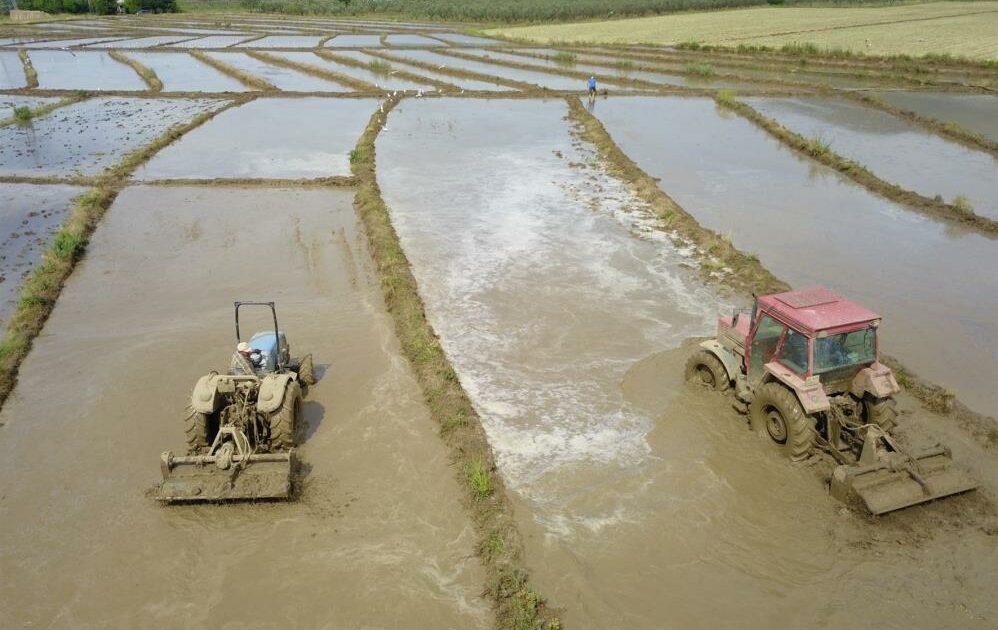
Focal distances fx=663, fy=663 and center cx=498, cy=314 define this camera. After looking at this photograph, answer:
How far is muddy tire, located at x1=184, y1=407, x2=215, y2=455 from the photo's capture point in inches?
303

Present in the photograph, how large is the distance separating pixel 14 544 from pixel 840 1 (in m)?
86.1

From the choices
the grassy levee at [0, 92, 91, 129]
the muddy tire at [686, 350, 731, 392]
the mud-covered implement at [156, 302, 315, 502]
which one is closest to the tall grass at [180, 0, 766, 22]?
the grassy levee at [0, 92, 91, 129]

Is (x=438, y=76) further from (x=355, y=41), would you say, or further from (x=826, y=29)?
(x=826, y=29)

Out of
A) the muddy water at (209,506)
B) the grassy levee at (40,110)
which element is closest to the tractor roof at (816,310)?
the muddy water at (209,506)

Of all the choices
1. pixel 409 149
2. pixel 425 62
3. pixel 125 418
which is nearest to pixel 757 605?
pixel 125 418

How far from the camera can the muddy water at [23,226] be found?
517 inches

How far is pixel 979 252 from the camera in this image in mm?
14047

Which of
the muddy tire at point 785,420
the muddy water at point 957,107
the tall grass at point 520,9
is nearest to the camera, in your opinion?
the muddy tire at point 785,420

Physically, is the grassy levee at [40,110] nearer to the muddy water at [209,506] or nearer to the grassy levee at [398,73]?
the grassy levee at [398,73]

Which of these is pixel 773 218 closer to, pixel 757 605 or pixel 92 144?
pixel 757 605

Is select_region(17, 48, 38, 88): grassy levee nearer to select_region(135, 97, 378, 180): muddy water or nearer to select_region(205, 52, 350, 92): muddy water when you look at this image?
select_region(205, 52, 350, 92): muddy water

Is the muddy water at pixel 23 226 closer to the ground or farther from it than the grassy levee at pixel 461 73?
closer to the ground

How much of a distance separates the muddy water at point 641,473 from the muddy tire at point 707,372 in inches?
8.0

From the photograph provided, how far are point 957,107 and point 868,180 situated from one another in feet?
48.7
